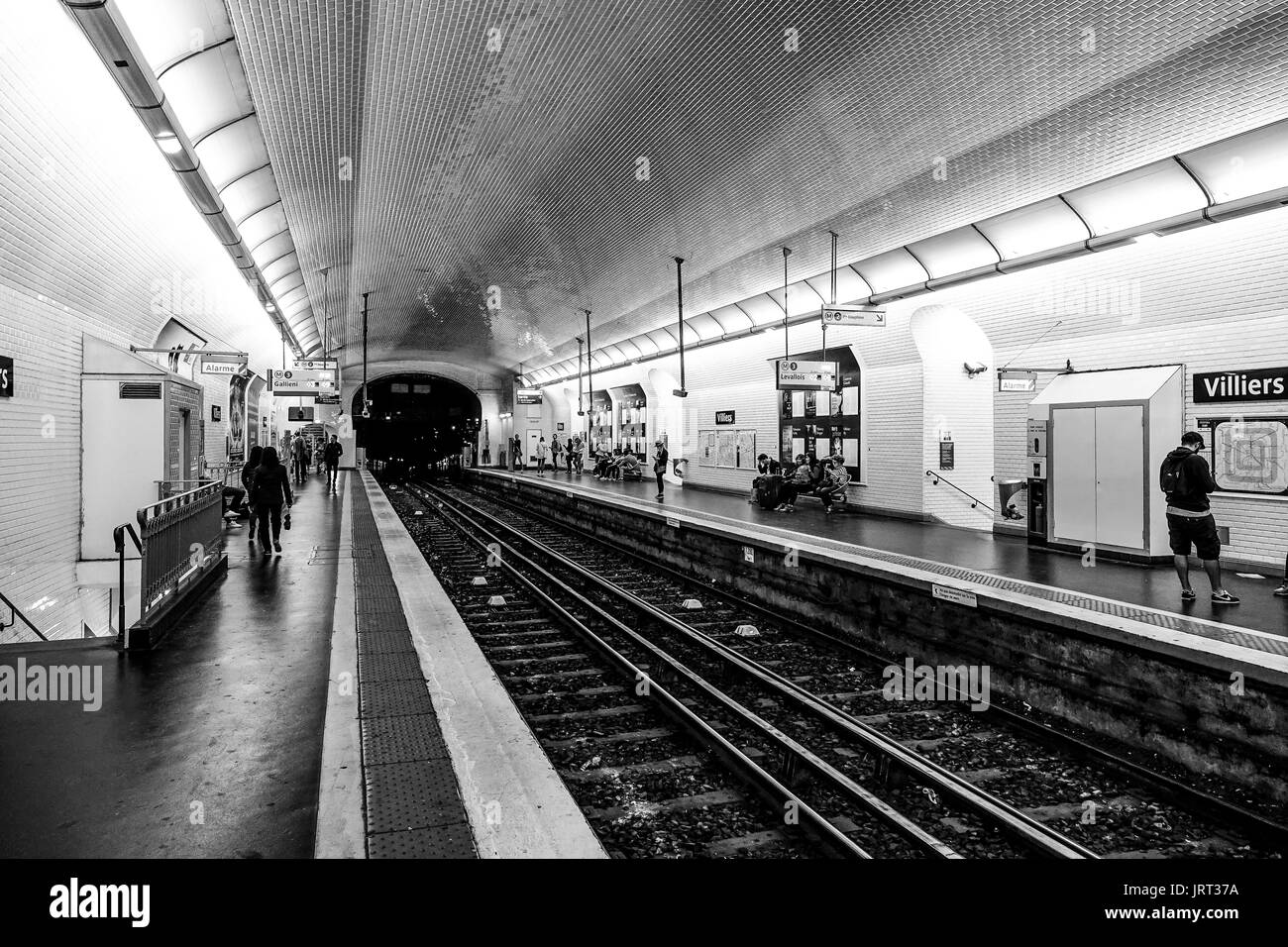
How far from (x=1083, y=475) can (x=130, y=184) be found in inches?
478

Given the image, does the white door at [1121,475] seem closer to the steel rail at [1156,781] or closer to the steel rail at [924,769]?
the steel rail at [1156,781]

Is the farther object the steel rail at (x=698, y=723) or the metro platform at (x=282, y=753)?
the steel rail at (x=698, y=723)

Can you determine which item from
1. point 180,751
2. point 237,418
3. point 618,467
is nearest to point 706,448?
point 618,467

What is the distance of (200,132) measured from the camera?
9758mm

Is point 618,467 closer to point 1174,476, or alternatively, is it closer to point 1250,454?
point 1250,454

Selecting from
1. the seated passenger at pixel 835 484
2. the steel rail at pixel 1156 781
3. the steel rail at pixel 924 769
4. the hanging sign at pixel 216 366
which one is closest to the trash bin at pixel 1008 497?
the seated passenger at pixel 835 484

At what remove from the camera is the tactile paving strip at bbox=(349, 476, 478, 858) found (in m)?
2.98

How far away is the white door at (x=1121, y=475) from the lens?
28.8ft

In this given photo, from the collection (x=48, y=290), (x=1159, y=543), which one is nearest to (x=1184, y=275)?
(x=1159, y=543)

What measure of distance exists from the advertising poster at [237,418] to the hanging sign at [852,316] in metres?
13.4

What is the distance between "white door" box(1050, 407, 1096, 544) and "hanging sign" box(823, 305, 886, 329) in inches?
145

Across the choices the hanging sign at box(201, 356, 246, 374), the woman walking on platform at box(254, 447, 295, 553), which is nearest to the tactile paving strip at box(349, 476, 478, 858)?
the woman walking on platform at box(254, 447, 295, 553)

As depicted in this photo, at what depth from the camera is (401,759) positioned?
379 centimetres

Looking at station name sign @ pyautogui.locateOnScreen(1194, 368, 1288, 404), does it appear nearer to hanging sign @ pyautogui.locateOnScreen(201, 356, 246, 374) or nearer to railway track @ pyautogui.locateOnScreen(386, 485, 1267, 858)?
railway track @ pyautogui.locateOnScreen(386, 485, 1267, 858)
